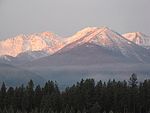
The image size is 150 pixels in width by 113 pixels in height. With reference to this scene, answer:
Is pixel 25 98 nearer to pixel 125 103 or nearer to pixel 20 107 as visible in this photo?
pixel 20 107

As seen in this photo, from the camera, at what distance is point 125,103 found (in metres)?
142

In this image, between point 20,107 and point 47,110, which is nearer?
point 47,110

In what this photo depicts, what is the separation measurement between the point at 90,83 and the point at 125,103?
1303cm

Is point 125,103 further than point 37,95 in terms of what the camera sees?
No

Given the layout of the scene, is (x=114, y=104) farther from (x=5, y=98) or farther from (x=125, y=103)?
(x=5, y=98)

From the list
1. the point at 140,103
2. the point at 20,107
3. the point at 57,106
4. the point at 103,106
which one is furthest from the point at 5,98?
the point at 140,103

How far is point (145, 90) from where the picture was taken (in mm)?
144000

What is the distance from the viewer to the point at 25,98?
5876 inches

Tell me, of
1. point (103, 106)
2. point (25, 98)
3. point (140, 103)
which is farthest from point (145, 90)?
point (25, 98)

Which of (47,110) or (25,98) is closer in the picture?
(47,110)

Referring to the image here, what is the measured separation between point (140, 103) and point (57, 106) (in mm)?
24355

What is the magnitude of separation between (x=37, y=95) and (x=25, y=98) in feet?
16.5

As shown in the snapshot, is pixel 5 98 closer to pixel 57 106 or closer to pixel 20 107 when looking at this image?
pixel 20 107

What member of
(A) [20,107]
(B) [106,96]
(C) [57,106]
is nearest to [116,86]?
(B) [106,96]
